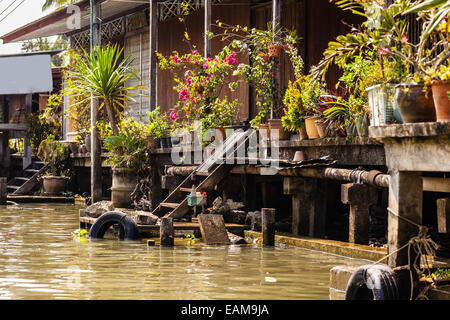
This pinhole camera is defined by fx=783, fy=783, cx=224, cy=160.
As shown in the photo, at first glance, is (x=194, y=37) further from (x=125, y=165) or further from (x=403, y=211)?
(x=403, y=211)

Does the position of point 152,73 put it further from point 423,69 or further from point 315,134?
point 423,69

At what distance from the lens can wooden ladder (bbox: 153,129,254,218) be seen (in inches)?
496

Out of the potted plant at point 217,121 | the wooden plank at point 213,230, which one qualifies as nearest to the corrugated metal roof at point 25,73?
the potted plant at point 217,121

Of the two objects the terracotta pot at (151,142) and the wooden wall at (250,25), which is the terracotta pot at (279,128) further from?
the terracotta pot at (151,142)

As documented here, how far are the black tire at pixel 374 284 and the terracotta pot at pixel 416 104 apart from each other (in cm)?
125

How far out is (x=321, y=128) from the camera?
10.8 meters

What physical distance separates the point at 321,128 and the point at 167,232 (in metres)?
2.62

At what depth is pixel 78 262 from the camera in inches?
373

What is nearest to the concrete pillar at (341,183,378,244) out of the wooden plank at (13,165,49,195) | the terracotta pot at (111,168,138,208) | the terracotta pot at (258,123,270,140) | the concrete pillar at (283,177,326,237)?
the concrete pillar at (283,177,326,237)

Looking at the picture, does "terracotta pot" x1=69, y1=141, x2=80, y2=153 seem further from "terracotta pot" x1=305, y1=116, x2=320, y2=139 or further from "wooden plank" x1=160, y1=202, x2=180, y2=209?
"terracotta pot" x1=305, y1=116, x2=320, y2=139

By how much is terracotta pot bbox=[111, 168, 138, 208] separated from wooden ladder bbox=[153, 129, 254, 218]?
2201 millimetres

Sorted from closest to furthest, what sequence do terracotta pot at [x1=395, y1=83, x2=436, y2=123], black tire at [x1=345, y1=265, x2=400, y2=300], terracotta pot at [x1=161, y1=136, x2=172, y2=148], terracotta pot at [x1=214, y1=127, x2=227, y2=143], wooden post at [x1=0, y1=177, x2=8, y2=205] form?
black tire at [x1=345, y1=265, x2=400, y2=300], terracotta pot at [x1=395, y1=83, x2=436, y2=123], terracotta pot at [x1=214, y1=127, x2=227, y2=143], terracotta pot at [x1=161, y1=136, x2=172, y2=148], wooden post at [x1=0, y1=177, x2=8, y2=205]

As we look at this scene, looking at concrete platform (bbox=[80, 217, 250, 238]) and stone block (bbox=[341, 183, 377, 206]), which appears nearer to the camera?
stone block (bbox=[341, 183, 377, 206])

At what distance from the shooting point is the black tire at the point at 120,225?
12203mm
